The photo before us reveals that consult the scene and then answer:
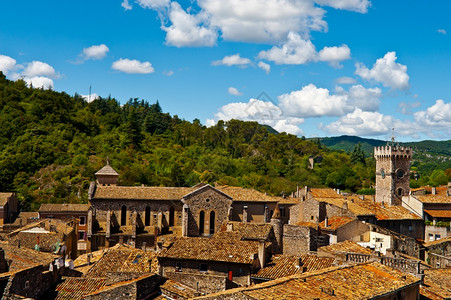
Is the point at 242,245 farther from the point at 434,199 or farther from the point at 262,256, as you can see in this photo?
the point at 434,199

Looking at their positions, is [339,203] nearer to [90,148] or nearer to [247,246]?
[247,246]

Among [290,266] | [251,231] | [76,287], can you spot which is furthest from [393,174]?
[76,287]

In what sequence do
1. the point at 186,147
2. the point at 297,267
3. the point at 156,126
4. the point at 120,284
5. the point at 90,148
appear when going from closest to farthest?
the point at 120,284, the point at 297,267, the point at 90,148, the point at 186,147, the point at 156,126

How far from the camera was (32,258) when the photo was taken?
29.2 m

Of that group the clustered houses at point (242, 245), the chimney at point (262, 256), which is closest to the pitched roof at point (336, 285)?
the clustered houses at point (242, 245)

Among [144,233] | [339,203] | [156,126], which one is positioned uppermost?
[156,126]

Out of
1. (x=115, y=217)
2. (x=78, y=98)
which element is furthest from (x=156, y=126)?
(x=115, y=217)

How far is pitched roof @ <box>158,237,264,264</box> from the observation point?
A: 29.2 metres

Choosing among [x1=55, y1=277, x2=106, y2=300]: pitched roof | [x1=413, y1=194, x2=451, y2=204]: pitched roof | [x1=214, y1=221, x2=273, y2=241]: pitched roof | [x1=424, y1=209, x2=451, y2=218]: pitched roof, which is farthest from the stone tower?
[x1=55, y1=277, x2=106, y2=300]: pitched roof

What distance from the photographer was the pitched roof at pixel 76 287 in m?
23.7

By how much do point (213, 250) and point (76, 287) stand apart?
877 centimetres

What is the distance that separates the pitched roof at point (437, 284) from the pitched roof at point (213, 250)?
9165 mm

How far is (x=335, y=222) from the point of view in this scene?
41562 millimetres

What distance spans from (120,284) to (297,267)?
10723 millimetres
